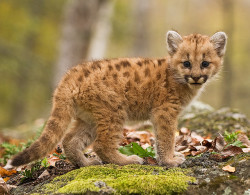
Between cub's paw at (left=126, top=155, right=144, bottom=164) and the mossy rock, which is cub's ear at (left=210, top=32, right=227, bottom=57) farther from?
cub's paw at (left=126, top=155, right=144, bottom=164)

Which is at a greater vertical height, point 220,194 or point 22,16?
point 22,16

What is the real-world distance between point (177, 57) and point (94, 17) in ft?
33.2

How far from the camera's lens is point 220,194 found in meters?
4.31

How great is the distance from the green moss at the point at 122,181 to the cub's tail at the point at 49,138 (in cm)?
45

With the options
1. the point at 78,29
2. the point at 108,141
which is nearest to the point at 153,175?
the point at 108,141

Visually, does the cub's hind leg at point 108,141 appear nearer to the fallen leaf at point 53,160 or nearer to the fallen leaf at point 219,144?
the fallen leaf at point 53,160

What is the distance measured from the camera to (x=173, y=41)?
22.4 feet

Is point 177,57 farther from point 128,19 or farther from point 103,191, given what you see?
point 128,19

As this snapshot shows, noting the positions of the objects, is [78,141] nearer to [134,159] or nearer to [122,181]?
[134,159]

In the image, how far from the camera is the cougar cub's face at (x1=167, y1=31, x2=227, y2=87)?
20.7ft

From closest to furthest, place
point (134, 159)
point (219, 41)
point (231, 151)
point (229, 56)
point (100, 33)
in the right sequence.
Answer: point (231, 151), point (134, 159), point (219, 41), point (100, 33), point (229, 56)

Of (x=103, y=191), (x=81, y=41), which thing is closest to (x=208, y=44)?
(x=103, y=191)

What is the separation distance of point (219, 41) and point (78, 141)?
3.19 meters

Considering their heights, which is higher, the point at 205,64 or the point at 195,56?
the point at 195,56
